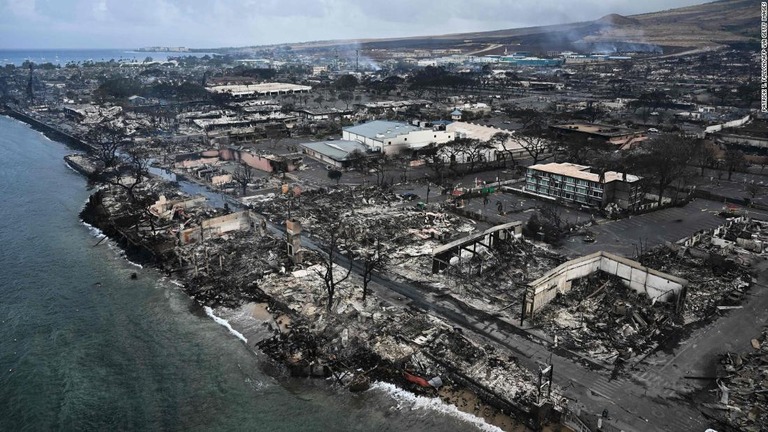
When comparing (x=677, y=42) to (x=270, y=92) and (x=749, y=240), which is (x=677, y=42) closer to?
(x=270, y=92)

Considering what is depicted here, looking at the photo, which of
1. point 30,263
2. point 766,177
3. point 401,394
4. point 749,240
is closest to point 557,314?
point 401,394

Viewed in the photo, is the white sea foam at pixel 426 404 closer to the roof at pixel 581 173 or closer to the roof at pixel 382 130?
Result: the roof at pixel 581 173

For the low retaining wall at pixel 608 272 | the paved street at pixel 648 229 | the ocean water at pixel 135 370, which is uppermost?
the low retaining wall at pixel 608 272

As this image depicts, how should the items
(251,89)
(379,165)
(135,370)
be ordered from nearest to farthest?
(135,370)
(379,165)
(251,89)

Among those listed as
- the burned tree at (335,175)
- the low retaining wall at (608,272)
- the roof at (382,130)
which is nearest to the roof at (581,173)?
the low retaining wall at (608,272)

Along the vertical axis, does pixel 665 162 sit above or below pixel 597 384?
above

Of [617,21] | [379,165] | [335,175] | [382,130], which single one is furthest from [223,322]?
[617,21]

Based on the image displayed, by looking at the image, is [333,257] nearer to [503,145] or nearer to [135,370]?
[135,370]

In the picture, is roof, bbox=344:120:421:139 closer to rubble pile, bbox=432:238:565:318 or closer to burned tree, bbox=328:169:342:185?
burned tree, bbox=328:169:342:185
